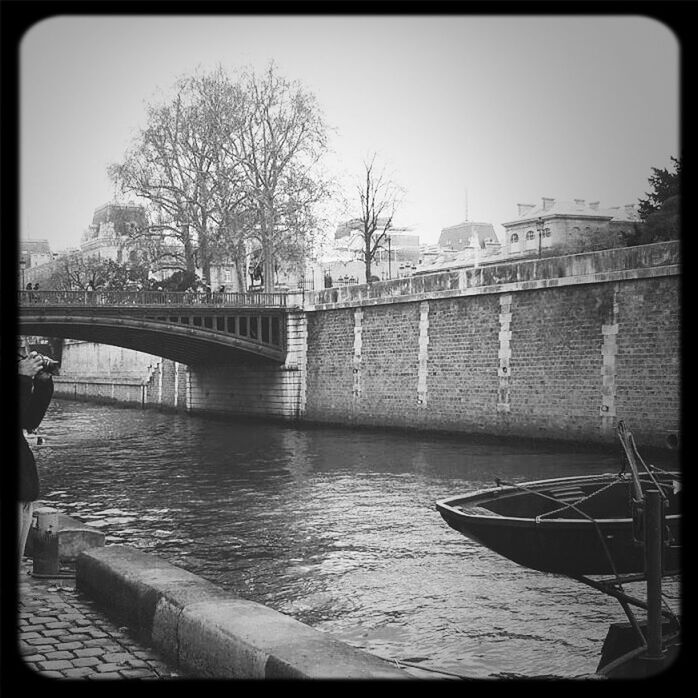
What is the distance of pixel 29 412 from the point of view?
451cm

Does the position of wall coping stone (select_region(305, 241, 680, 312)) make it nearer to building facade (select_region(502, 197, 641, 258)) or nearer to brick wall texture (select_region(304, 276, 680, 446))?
brick wall texture (select_region(304, 276, 680, 446))

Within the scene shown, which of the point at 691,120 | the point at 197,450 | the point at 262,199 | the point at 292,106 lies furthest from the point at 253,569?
the point at 292,106

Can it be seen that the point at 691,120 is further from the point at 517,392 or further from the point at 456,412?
the point at 456,412

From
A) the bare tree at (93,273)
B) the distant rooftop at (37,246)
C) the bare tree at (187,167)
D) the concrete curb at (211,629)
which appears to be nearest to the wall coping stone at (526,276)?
the bare tree at (187,167)

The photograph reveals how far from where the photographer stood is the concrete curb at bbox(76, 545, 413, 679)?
319cm

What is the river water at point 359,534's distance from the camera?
5.96 metres

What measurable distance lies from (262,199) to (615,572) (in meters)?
24.7

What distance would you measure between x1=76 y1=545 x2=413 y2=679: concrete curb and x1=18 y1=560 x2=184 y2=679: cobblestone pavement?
0.08 metres

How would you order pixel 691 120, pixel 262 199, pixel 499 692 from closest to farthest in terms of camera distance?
pixel 691 120
pixel 499 692
pixel 262 199

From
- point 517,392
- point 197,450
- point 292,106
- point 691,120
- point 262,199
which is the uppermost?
point 292,106

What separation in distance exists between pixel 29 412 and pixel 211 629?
5.05 ft

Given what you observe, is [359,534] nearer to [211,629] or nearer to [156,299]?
[211,629]

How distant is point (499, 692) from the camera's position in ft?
14.7

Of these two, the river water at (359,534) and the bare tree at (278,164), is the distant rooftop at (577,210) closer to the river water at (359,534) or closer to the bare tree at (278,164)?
the bare tree at (278,164)
